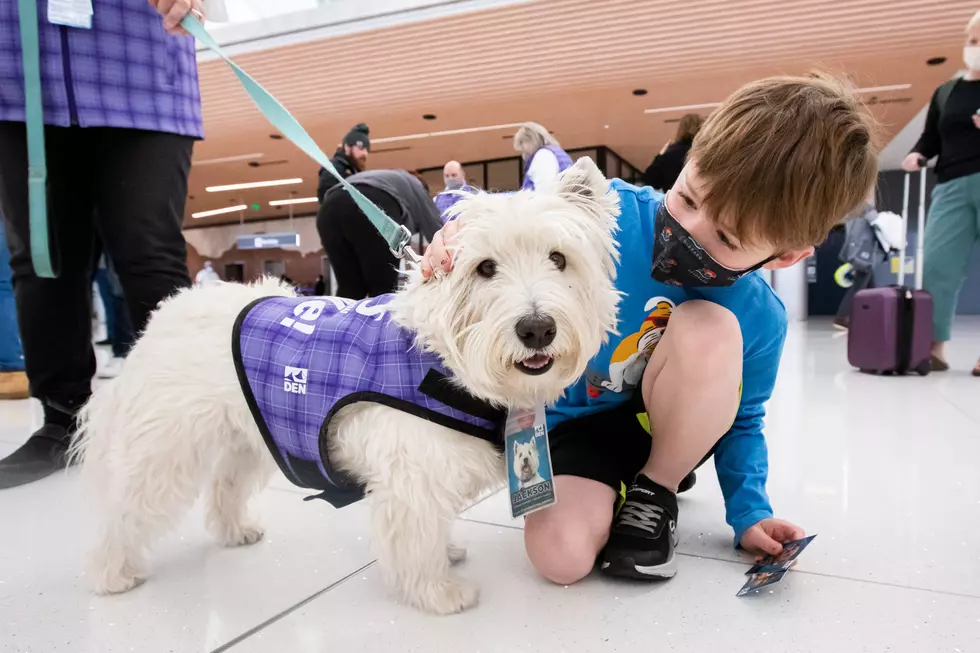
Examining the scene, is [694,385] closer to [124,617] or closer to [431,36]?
[124,617]

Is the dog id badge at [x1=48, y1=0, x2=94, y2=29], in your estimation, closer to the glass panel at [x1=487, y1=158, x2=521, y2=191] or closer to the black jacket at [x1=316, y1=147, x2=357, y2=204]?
the black jacket at [x1=316, y1=147, x2=357, y2=204]

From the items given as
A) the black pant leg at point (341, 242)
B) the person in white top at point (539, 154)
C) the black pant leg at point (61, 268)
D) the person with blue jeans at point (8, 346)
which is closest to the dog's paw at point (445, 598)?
the black pant leg at point (61, 268)

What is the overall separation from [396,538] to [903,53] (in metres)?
9.57

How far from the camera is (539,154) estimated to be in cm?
410

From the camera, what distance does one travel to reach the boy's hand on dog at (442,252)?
3.64 ft

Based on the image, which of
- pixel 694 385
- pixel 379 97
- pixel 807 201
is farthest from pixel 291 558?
pixel 379 97

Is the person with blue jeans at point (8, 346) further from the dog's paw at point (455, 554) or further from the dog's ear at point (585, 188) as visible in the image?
the dog's ear at point (585, 188)

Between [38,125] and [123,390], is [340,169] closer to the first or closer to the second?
[38,125]

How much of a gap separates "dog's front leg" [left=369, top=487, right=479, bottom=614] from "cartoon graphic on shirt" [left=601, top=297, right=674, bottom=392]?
0.60 metres

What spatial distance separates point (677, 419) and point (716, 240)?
417 millimetres

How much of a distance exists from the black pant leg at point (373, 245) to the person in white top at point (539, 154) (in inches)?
35.7

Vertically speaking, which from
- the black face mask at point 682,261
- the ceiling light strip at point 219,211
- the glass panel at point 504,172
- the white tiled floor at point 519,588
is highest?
the glass panel at point 504,172

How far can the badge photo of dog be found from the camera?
1.20 meters

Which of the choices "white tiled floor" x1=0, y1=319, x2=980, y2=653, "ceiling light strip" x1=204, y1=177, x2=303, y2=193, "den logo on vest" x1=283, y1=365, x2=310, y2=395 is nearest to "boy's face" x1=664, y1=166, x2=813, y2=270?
"white tiled floor" x1=0, y1=319, x2=980, y2=653
